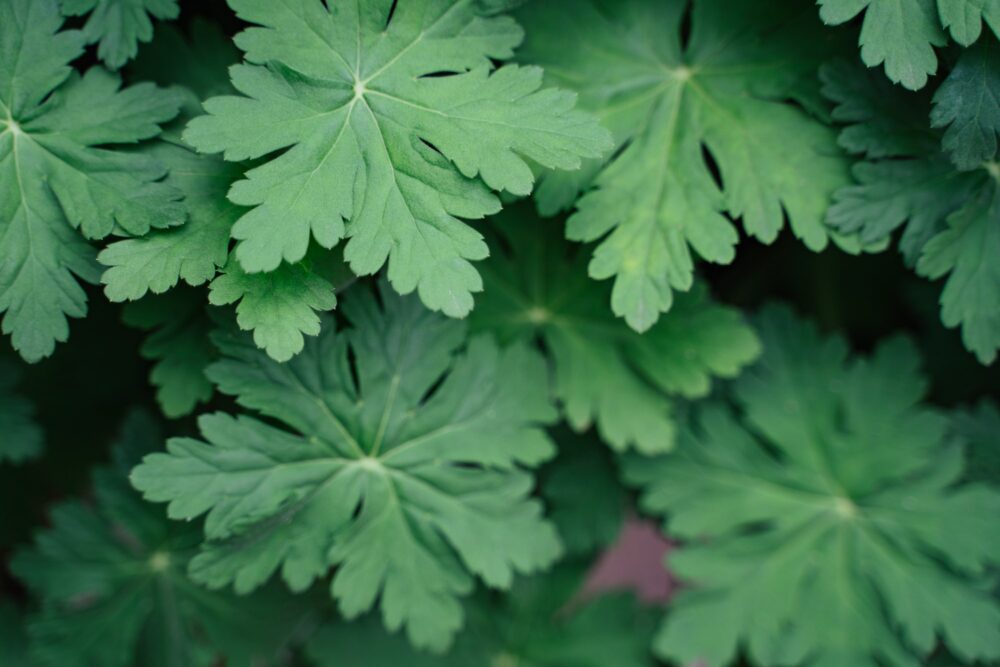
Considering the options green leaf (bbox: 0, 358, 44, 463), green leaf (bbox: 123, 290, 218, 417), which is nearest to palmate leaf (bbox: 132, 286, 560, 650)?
green leaf (bbox: 123, 290, 218, 417)

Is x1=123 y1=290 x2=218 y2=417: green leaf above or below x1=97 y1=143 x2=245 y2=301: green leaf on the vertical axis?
below

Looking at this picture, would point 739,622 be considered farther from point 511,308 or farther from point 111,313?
point 111,313

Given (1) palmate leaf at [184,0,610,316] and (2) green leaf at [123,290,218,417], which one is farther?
(2) green leaf at [123,290,218,417]

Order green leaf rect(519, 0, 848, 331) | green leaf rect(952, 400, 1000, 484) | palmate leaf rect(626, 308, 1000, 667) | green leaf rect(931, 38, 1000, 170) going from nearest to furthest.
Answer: green leaf rect(931, 38, 1000, 170)
green leaf rect(519, 0, 848, 331)
palmate leaf rect(626, 308, 1000, 667)
green leaf rect(952, 400, 1000, 484)

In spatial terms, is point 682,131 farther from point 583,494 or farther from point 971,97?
point 583,494

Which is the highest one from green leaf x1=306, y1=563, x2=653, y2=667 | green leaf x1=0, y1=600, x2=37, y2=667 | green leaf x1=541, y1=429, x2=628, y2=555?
green leaf x1=541, y1=429, x2=628, y2=555

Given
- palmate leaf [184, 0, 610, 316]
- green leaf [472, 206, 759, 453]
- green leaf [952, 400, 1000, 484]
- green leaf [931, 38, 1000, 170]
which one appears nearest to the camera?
palmate leaf [184, 0, 610, 316]

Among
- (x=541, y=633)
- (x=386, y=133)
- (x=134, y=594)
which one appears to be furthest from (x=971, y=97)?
(x=134, y=594)

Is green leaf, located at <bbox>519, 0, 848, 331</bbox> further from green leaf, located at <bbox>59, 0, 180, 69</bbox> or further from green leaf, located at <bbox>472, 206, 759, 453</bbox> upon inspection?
green leaf, located at <bbox>59, 0, 180, 69</bbox>

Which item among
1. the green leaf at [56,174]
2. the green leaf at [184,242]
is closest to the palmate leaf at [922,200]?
the green leaf at [184,242]
